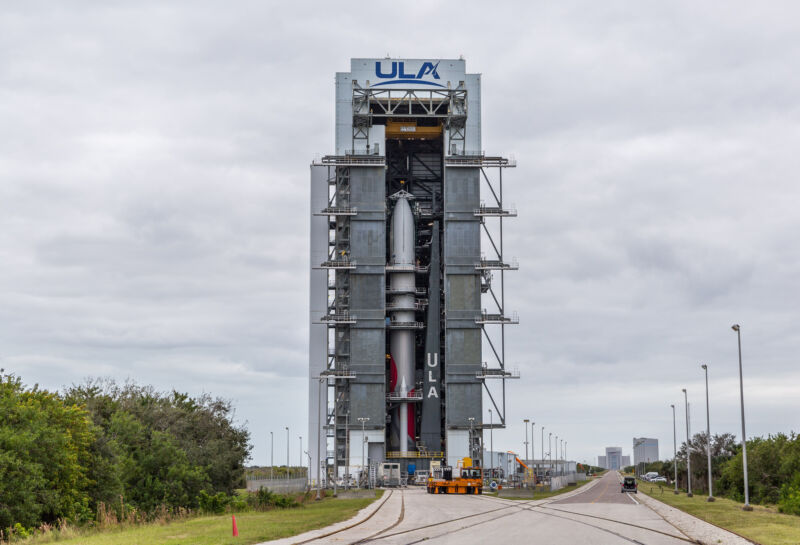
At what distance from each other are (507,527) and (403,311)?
195 feet

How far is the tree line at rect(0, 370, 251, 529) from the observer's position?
32.3 m

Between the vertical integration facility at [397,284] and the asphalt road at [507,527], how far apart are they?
40577mm

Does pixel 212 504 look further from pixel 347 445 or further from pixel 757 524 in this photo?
pixel 347 445

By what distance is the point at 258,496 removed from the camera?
1992 inches

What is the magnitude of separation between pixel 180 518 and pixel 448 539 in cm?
1777

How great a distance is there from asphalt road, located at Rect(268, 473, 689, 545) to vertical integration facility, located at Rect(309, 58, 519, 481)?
1598 inches

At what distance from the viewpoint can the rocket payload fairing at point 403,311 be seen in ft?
299

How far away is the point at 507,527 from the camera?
3275 cm

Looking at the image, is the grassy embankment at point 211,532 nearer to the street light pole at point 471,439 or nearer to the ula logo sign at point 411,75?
the street light pole at point 471,439

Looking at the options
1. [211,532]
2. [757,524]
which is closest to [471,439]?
[757,524]

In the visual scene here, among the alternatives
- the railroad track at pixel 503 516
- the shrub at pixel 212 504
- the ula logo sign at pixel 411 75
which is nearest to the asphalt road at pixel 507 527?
the railroad track at pixel 503 516

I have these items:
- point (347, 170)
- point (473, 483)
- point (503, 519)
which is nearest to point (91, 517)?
point (503, 519)

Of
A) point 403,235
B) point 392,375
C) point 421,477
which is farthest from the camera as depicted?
point 392,375

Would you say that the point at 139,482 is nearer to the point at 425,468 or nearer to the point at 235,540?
the point at 235,540
